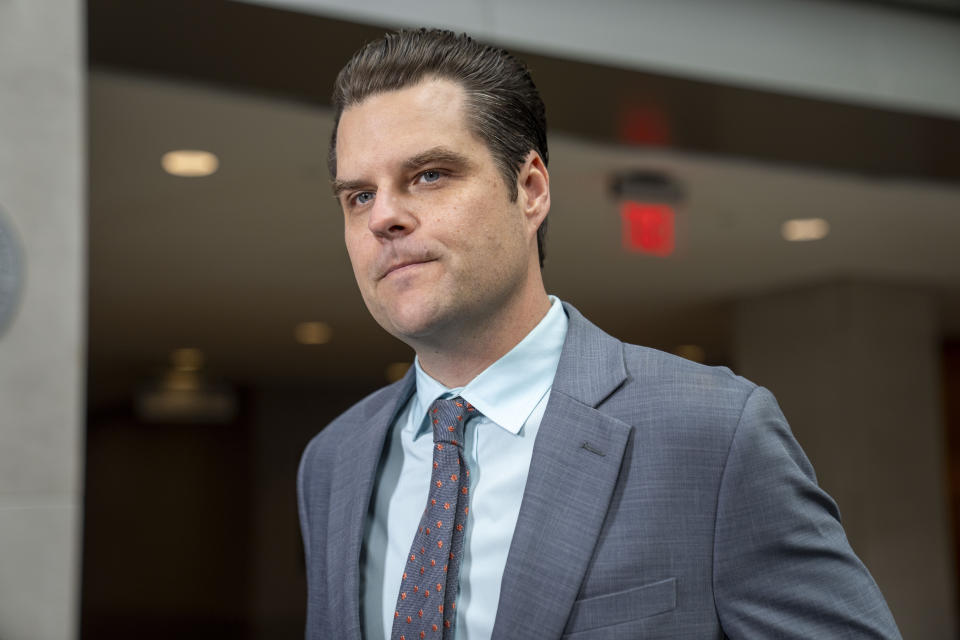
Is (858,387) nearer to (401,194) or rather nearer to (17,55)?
(17,55)

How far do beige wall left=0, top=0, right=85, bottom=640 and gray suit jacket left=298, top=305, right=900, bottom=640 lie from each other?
1.73 metres

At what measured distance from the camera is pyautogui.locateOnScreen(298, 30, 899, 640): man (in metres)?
1.09

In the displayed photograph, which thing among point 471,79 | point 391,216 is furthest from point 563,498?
point 471,79

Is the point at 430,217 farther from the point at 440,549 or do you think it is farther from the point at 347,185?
the point at 440,549

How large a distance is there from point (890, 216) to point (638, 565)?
5.75m

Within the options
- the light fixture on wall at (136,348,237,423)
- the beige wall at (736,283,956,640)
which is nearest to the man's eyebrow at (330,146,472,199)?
the beige wall at (736,283,956,640)

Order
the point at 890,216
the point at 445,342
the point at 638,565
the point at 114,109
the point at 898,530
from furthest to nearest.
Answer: the point at 898,530 < the point at 890,216 < the point at 114,109 < the point at 445,342 < the point at 638,565

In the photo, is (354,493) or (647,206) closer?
(354,493)

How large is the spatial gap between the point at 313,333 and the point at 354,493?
9010mm

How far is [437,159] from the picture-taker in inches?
45.3

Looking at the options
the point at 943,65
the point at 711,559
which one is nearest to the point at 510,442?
the point at 711,559

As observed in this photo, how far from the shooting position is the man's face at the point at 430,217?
115 cm

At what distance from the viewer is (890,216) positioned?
6270mm

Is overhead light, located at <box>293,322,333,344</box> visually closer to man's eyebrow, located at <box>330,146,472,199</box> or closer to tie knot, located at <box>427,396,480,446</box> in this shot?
tie knot, located at <box>427,396,480,446</box>
